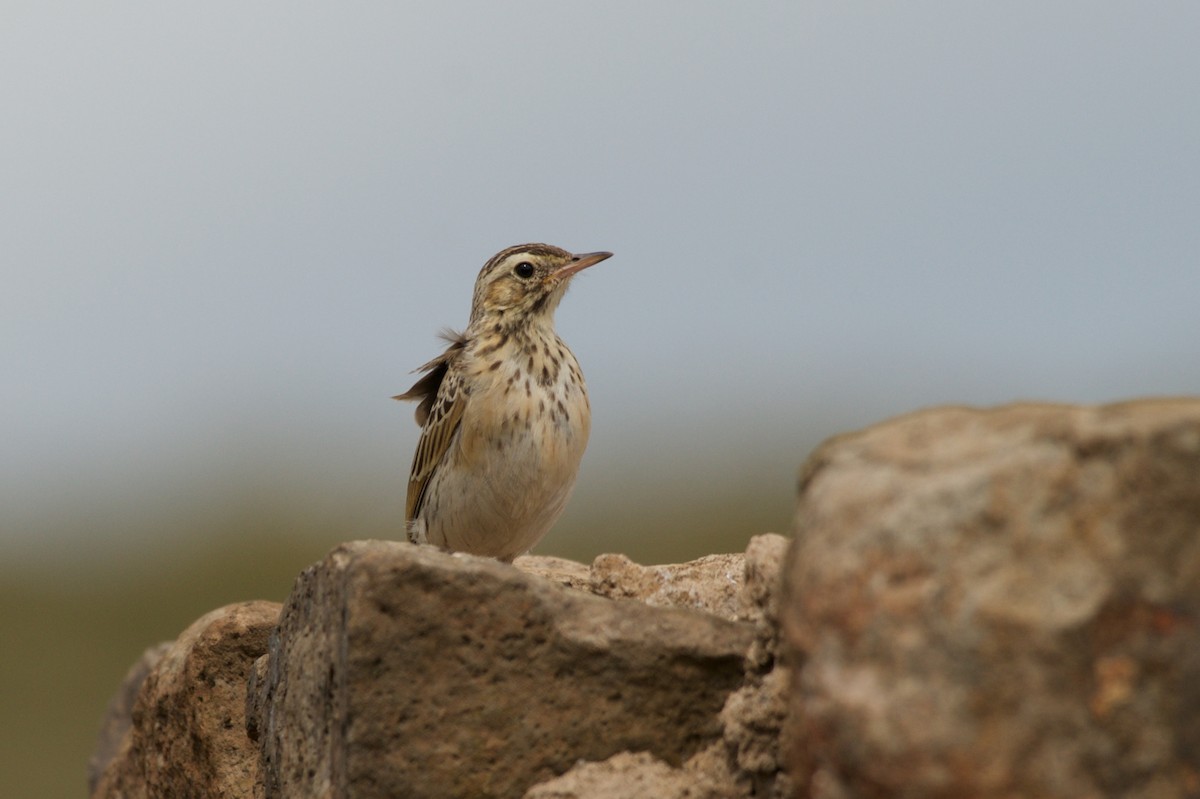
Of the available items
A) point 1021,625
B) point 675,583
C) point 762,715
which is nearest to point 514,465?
point 675,583

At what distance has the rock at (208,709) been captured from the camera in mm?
6316

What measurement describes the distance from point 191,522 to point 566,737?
21920mm

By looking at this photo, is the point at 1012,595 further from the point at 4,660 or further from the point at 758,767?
the point at 4,660

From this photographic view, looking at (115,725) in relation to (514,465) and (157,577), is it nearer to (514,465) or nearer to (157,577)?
(514,465)

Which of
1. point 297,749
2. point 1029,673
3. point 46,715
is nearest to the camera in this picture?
point 1029,673

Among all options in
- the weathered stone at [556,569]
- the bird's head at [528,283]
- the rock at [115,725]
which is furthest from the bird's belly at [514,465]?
the rock at [115,725]

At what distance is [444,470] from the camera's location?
25.2 ft

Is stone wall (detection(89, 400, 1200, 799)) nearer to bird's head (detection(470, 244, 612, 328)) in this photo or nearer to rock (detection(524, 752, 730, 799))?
rock (detection(524, 752, 730, 799))

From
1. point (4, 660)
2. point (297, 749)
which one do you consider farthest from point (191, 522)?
point (297, 749)

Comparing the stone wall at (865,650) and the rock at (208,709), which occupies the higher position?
the stone wall at (865,650)

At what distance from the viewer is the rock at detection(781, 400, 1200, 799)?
2975 mm

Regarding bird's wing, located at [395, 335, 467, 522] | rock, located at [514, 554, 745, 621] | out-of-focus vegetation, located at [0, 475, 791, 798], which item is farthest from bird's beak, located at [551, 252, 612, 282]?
out-of-focus vegetation, located at [0, 475, 791, 798]

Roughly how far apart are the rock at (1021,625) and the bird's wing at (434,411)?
15.0 feet

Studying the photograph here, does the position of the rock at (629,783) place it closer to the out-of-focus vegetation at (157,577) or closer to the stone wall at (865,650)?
the stone wall at (865,650)
